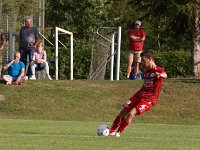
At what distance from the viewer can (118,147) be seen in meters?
12.7

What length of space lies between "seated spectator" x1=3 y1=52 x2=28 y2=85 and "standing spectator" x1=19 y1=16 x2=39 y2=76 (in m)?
1.07

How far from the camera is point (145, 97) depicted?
16.1 metres

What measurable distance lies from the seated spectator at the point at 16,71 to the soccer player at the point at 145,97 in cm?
949

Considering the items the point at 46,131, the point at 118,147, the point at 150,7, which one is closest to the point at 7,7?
the point at 150,7

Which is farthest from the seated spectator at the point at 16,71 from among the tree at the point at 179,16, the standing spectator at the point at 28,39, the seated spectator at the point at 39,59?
the tree at the point at 179,16

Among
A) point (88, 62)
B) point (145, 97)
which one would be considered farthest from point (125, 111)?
point (88, 62)

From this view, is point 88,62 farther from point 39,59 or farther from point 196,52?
point 39,59

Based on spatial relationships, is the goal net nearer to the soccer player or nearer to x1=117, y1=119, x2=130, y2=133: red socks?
the soccer player

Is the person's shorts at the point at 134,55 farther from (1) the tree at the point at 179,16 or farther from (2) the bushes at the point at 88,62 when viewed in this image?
(2) the bushes at the point at 88,62

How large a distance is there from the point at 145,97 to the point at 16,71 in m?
9.98

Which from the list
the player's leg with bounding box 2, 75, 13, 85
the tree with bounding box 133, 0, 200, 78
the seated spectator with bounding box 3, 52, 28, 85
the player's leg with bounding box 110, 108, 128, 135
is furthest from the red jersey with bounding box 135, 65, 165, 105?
the tree with bounding box 133, 0, 200, 78

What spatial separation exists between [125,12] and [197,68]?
78.2ft

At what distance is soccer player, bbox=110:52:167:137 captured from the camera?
629 inches

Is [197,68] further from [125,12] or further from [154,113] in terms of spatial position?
[125,12]
